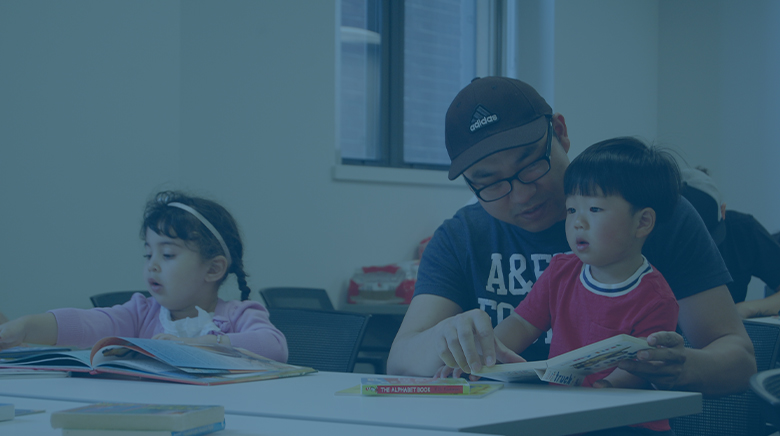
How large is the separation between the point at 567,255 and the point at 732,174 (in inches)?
153

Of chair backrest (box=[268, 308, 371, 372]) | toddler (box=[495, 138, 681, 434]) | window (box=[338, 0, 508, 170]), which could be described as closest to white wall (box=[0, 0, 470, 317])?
window (box=[338, 0, 508, 170])

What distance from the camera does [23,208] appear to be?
2641 millimetres

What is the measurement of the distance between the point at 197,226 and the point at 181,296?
0.21m

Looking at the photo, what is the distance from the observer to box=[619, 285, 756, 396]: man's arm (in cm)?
108

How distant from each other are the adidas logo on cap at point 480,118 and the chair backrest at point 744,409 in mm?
632

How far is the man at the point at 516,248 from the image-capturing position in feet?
4.29

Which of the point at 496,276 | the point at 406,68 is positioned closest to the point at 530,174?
the point at 496,276

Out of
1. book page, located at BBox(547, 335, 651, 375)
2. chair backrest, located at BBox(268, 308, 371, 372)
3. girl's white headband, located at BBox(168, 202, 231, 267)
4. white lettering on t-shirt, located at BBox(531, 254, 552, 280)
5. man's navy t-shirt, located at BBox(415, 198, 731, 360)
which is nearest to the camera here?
book page, located at BBox(547, 335, 651, 375)

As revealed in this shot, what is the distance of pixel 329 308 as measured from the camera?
3.02m

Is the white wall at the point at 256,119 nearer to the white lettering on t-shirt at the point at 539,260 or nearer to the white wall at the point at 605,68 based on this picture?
the white wall at the point at 605,68

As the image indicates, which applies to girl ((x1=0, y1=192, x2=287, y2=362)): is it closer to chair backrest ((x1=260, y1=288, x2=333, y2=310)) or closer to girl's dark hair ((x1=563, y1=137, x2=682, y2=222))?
chair backrest ((x1=260, y1=288, x2=333, y2=310))

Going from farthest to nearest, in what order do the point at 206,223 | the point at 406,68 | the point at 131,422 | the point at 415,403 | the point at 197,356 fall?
the point at 406,68 < the point at 206,223 < the point at 197,356 < the point at 415,403 < the point at 131,422

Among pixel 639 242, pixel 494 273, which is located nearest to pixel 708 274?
pixel 639 242

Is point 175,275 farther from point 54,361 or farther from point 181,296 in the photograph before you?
point 54,361
